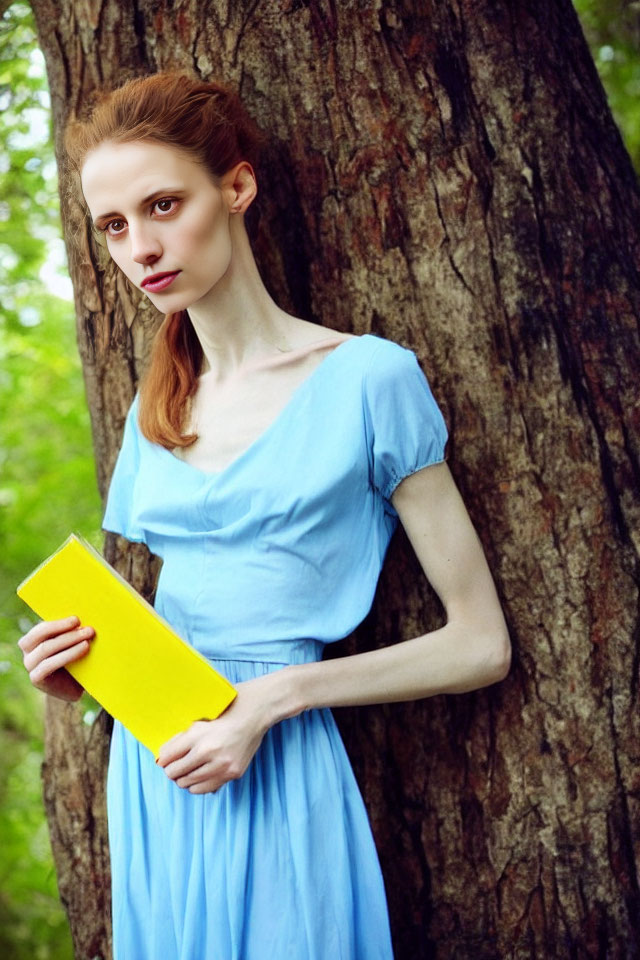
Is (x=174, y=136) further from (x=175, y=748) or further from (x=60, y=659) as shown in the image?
(x=175, y=748)

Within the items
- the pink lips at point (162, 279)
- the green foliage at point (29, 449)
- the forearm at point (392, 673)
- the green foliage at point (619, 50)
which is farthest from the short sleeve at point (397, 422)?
the green foliage at point (619, 50)

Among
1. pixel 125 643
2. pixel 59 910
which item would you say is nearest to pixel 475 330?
pixel 125 643

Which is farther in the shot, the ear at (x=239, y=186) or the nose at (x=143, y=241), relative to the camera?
the ear at (x=239, y=186)

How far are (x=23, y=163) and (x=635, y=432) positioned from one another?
2611 mm

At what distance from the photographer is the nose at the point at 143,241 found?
1.89m

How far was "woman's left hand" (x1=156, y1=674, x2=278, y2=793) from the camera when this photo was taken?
1765mm

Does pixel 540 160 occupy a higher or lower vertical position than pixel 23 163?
lower

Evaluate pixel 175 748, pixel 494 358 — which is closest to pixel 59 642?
pixel 175 748

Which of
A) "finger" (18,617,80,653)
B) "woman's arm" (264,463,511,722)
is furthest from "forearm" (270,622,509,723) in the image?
"finger" (18,617,80,653)

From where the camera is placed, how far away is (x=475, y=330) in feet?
7.29

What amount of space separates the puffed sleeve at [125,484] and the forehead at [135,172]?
585mm

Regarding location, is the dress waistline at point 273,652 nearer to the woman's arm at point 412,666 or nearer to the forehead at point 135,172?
the woman's arm at point 412,666

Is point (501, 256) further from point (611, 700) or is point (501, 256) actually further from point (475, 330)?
point (611, 700)

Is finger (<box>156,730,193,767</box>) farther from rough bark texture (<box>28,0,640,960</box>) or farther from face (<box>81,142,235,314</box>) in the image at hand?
face (<box>81,142,235,314</box>)
